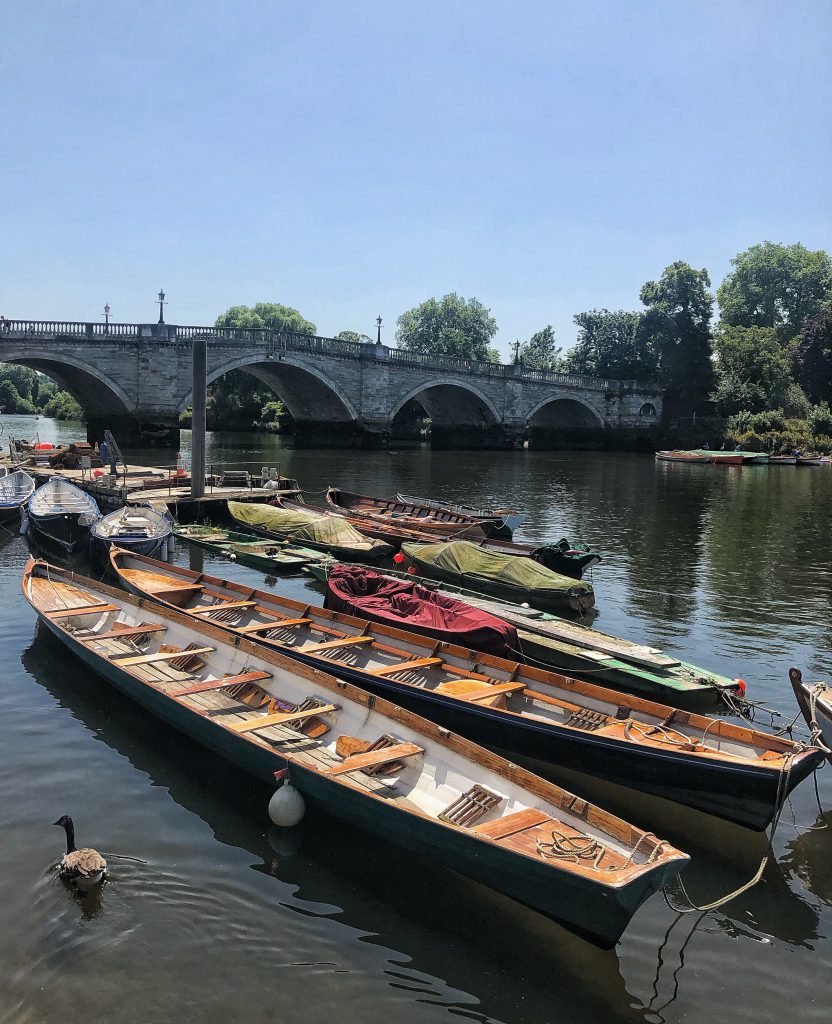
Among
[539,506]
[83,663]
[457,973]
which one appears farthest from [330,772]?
[539,506]

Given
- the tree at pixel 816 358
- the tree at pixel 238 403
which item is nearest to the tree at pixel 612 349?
the tree at pixel 816 358

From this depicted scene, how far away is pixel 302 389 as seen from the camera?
62688 millimetres

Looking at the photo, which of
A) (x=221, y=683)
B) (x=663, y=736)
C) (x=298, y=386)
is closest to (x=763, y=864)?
(x=663, y=736)

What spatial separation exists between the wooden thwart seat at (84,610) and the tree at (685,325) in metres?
71.6

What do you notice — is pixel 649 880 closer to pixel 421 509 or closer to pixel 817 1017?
pixel 817 1017

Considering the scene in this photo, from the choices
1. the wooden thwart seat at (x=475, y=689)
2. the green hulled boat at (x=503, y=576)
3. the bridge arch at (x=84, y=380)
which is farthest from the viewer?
the bridge arch at (x=84, y=380)

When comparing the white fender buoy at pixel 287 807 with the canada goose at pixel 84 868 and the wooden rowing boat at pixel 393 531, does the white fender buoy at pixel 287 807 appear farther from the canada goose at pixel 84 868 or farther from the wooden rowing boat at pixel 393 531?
the wooden rowing boat at pixel 393 531

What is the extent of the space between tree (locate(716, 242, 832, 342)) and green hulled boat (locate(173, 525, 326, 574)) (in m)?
81.4

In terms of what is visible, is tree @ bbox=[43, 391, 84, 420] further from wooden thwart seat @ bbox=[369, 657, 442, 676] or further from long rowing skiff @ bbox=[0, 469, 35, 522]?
wooden thwart seat @ bbox=[369, 657, 442, 676]

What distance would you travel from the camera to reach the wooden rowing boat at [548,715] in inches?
322

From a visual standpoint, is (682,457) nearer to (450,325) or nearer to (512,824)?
(450,325)

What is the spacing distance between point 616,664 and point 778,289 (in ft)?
304

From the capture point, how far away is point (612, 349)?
278 ft

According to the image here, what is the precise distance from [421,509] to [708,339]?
5896 centimetres
